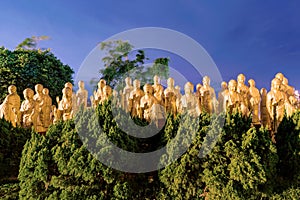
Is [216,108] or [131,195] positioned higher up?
[216,108]

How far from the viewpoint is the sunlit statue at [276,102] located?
7.15 metres

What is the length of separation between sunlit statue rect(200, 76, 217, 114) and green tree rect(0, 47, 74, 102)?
9479 mm

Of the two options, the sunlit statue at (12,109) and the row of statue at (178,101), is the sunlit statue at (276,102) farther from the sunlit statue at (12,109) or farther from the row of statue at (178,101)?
the sunlit statue at (12,109)

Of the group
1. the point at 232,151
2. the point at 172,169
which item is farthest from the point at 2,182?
the point at 232,151

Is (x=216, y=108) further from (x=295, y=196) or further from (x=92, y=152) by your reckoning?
(x=92, y=152)

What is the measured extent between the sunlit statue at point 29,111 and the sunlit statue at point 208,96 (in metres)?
4.27

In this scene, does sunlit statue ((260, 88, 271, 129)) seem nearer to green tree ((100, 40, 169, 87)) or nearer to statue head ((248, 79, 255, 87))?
statue head ((248, 79, 255, 87))

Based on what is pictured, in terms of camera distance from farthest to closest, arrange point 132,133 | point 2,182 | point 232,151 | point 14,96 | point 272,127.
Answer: point 14,96 → point 272,127 → point 2,182 → point 132,133 → point 232,151

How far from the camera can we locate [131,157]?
462cm

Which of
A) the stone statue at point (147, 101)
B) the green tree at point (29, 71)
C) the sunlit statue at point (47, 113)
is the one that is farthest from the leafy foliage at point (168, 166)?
the green tree at point (29, 71)

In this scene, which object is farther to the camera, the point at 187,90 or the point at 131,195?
the point at 187,90

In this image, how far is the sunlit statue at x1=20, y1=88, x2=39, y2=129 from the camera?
26.1 feet

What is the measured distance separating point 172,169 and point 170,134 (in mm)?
520

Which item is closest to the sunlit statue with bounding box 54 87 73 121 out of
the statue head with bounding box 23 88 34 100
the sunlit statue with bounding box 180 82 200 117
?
the statue head with bounding box 23 88 34 100
